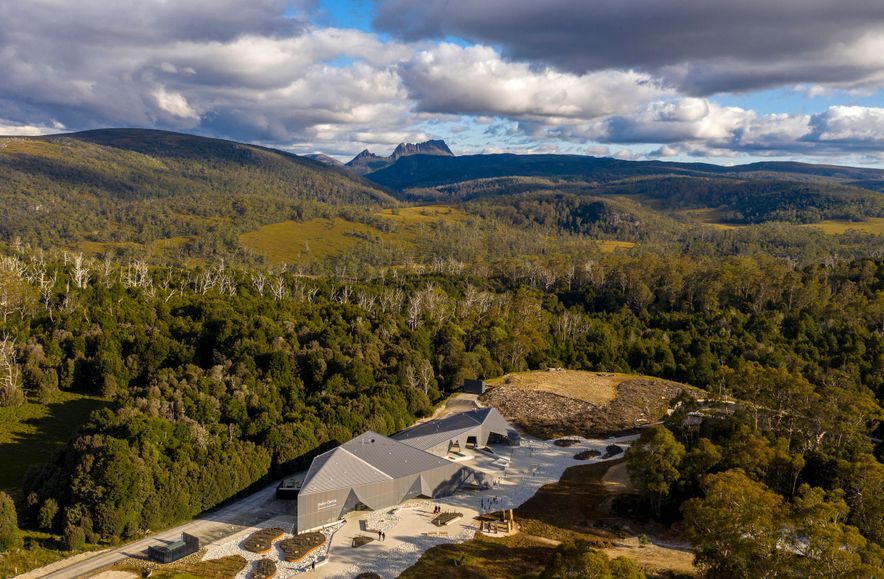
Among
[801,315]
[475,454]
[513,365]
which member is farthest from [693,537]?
[801,315]

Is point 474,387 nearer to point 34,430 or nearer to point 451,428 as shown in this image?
point 451,428

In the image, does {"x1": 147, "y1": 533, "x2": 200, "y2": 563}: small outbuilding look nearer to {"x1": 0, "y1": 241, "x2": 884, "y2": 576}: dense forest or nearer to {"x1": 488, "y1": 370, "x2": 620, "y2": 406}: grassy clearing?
{"x1": 0, "y1": 241, "x2": 884, "y2": 576}: dense forest

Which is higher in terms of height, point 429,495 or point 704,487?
point 704,487

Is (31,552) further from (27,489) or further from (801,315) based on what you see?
(801,315)

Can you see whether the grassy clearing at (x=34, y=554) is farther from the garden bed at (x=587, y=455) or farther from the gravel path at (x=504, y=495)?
the garden bed at (x=587, y=455)

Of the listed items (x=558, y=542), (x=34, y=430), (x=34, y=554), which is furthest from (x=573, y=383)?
(x=34, y=430)
